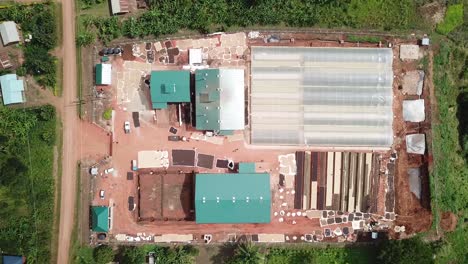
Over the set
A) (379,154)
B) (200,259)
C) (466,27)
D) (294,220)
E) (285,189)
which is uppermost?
(466,27)

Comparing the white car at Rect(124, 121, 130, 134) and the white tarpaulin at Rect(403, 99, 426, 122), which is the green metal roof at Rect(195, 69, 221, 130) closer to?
the white car at Rect(124, 121, 130, 134)

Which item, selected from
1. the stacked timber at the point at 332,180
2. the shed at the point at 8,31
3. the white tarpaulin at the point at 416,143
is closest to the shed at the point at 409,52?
the white tarpaulin at the point at 416,143

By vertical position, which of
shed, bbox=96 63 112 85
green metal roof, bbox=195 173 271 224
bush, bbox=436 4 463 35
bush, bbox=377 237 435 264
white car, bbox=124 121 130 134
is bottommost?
bush, bbox=377 237 435 264

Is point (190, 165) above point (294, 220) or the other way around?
above

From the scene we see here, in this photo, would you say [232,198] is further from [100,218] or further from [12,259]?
[12,259]

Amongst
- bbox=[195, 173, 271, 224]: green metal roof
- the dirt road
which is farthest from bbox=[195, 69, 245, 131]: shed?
the dirt road

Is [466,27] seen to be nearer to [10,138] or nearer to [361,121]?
[361,121]

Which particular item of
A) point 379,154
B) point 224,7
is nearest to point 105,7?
point 224,7
